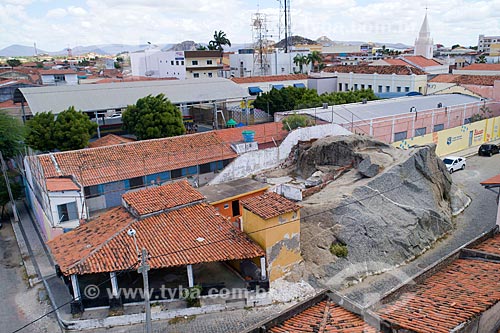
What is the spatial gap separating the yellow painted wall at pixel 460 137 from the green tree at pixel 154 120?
19203 millimetres

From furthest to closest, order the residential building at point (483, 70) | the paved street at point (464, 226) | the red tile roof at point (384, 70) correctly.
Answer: the residential building at point (483, 70) → the red tile roof at point (384, 70) → the paved street at point (464, 226)

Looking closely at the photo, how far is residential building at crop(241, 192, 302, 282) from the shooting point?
1788cm

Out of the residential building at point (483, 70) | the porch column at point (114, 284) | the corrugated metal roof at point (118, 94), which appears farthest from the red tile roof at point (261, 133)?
the residential building at point (483, 70)

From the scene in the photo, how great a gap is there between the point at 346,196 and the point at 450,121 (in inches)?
1052

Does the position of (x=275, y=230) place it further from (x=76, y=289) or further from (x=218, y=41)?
(x=218, y=41)

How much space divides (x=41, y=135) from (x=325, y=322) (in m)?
27.2

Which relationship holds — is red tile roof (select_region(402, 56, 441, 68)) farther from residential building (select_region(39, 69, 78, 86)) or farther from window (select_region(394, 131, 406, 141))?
residential building (select_region(39, 69, 78, 86))

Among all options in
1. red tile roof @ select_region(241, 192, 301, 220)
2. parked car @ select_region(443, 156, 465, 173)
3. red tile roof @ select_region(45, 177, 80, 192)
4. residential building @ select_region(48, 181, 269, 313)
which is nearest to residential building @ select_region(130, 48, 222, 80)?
parked car @ select_region(443, 156, 465, 173)

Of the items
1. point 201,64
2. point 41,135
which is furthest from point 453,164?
point 201,64

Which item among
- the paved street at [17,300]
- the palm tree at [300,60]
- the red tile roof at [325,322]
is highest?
the palm tree at [300,60]

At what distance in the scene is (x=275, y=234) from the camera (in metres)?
18.1

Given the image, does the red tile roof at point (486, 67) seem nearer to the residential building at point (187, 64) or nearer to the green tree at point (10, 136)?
the residential building at point (187, 64)

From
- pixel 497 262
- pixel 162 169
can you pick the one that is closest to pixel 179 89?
pixel 162 169

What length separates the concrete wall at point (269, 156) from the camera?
28.1 meters
